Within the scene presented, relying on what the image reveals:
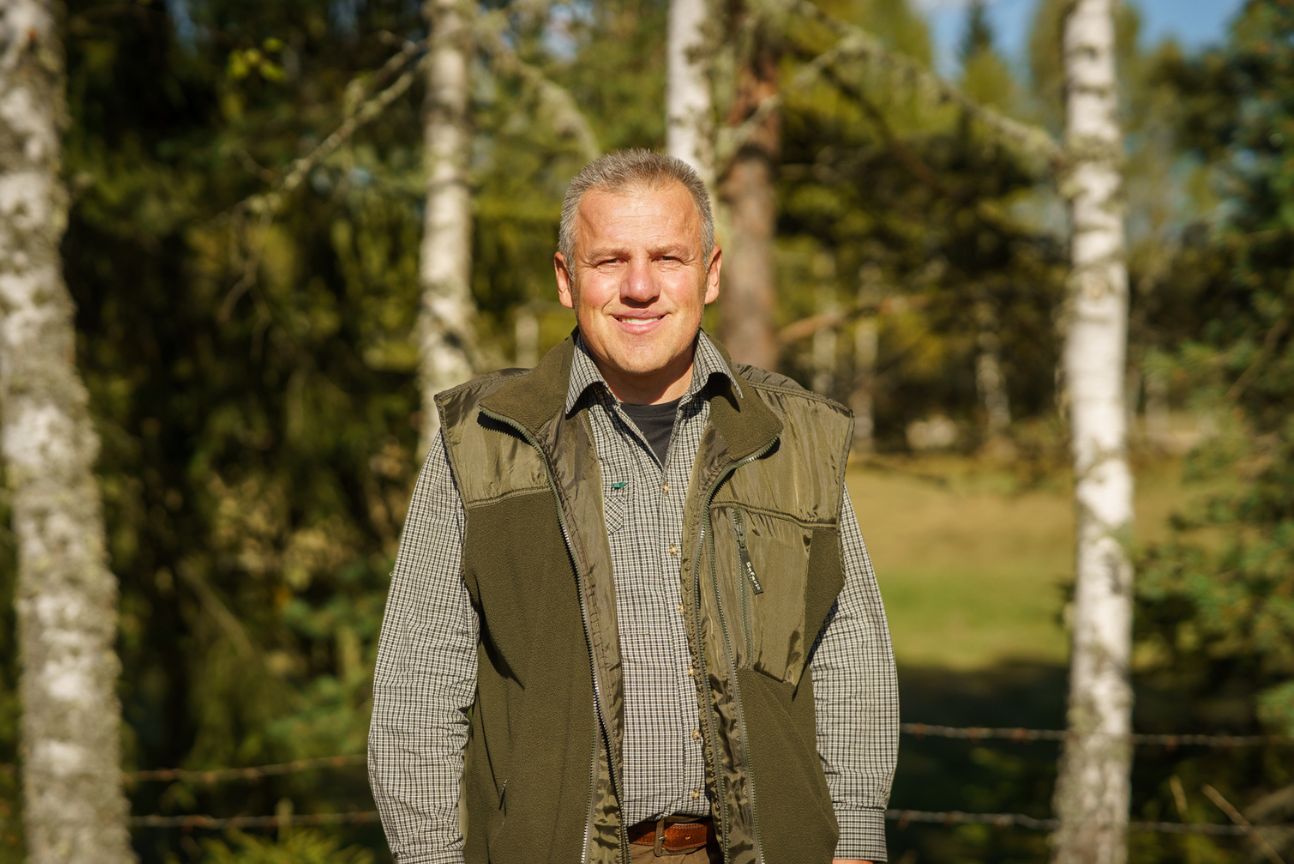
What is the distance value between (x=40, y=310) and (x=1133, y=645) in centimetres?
607

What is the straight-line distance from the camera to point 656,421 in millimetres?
2350

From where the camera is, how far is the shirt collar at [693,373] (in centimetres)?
229

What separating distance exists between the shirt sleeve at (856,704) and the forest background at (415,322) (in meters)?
3.70

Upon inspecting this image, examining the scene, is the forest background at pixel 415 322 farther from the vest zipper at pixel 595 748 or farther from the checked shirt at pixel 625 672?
the vest zipper at pixel 595 748

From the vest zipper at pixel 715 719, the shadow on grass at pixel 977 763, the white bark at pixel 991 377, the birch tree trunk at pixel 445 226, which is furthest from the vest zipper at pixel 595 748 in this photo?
the white bark at pixel 991 377

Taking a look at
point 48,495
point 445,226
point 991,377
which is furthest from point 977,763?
point 48,495

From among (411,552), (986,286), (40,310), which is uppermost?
(986,286)

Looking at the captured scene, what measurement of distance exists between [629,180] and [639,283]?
0.20m

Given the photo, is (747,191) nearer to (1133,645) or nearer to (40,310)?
(1133,645)

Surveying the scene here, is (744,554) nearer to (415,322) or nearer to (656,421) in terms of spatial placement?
(656,421)

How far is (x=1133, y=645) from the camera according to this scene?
7.17 meters

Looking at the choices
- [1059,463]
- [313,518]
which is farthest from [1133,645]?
[313,518]

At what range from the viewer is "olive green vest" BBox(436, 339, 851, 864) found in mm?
2119

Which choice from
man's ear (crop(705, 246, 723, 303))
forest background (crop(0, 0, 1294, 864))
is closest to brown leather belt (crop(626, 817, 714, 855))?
man's ear (crop(705, 246, 723, 303))
